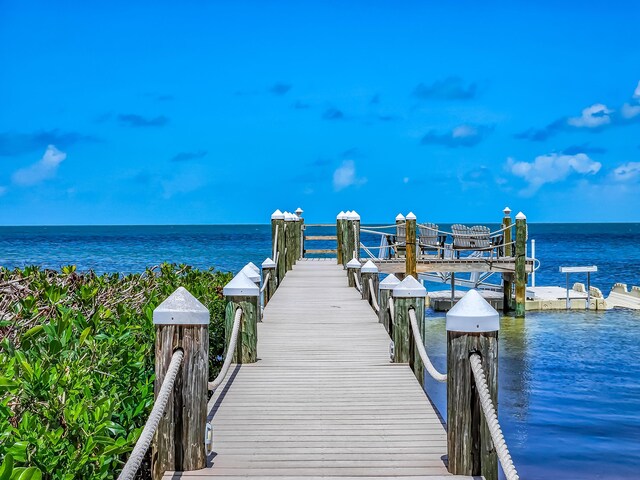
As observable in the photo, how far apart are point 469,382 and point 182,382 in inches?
73.9

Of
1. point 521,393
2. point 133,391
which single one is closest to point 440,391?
point 521,393

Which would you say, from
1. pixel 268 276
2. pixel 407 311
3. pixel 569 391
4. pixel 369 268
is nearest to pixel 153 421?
pixel 407 311

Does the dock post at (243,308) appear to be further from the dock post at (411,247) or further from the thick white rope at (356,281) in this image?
the dock post at (411,247)

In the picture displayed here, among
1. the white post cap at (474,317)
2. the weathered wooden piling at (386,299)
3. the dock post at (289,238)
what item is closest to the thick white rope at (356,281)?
the dock post at (289,238)

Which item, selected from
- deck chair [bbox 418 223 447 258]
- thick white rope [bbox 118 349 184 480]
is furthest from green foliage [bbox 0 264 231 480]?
deck chair [bbox 418 223 447 258]

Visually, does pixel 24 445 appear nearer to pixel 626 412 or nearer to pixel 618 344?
pixel 626 412

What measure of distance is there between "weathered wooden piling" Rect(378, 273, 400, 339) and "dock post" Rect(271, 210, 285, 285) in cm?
753

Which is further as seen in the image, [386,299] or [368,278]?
[368,278]

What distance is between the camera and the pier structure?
472cm

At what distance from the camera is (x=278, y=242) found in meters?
A: 19.2

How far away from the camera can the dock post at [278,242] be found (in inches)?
746

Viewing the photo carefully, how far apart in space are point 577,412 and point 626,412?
38.9 inches

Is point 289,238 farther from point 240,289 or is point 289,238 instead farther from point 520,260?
point 240,289

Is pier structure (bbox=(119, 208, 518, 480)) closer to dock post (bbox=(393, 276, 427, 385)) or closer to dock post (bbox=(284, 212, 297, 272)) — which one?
dock post (bbox=(393, 276, 427, 385))
